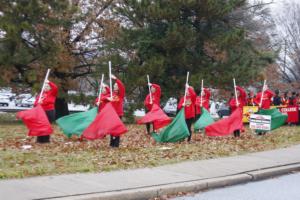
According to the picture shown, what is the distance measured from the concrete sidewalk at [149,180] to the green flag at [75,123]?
15.5ft

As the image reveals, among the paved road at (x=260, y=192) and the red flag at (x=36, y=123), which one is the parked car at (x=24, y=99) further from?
the paved road at (x=260, y=192)

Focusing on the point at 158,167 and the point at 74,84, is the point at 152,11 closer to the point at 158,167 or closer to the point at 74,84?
the point at 74,84

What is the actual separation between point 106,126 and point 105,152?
1182 mm

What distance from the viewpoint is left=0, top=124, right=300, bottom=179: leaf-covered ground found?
33.5ft

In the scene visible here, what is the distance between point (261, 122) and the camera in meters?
17.8

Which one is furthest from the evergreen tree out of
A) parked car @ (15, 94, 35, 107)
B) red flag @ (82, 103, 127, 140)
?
red flag @ (82, 103, 127, 140)

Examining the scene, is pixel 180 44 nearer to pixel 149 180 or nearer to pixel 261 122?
pixel 261 122

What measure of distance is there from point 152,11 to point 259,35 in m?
14.6

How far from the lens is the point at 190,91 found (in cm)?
1684

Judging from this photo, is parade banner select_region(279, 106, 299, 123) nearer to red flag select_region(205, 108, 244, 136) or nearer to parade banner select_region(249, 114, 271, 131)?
parade banner select_region(249, 114, 271, 131)

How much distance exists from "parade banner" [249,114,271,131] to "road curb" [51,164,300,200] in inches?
238

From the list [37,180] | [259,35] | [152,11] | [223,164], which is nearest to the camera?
[37,180]

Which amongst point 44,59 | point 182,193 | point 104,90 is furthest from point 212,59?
point 182,193

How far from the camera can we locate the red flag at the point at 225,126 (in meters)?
16.9
